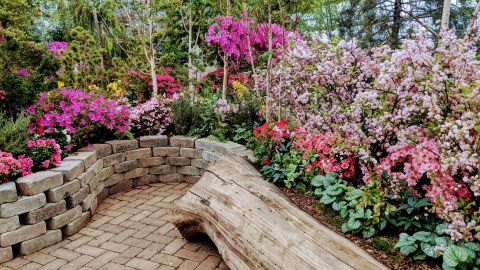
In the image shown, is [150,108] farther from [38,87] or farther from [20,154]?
[20,154]

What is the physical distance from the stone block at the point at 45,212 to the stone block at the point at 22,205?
0.15 feet

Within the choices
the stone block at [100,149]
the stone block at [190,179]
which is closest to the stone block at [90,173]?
the stone block at [100,149]

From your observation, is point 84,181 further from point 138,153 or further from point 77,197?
point 138,153

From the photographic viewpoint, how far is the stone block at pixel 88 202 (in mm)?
3896

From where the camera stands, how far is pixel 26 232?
3.29m

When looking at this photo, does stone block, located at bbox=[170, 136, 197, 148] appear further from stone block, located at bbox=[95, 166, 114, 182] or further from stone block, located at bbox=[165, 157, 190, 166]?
stone block, located at bbox=[95, 166, 114, 182]

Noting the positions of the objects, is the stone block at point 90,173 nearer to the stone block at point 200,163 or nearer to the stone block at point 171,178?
the stone block at point 171,178

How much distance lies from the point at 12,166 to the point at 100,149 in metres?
1.27

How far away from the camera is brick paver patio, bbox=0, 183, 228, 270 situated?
3156 millimetres

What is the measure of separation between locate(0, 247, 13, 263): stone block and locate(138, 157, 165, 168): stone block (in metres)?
2.06

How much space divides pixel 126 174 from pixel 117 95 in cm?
127

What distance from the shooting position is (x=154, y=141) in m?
5.12

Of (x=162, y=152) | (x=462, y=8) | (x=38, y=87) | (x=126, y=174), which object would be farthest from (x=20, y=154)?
(x=462, y=8)

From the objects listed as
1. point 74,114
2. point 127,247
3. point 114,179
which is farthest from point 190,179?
point 127,247
